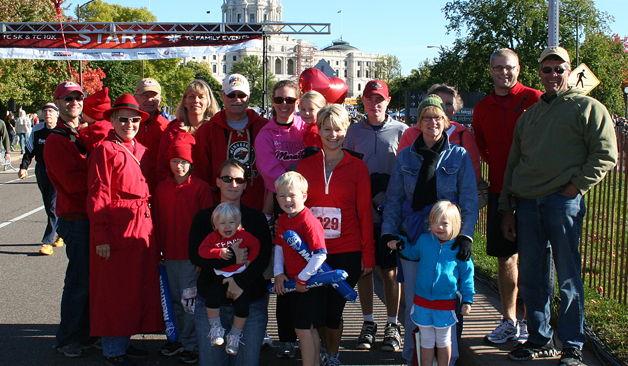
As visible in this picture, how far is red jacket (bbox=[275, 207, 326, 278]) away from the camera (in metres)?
3.76

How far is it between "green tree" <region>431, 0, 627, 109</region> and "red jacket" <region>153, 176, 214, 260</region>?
44271 mm

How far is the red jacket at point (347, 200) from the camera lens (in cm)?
402

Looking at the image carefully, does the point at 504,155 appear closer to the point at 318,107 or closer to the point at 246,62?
the point at 318,107

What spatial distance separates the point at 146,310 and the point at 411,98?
1126 cm

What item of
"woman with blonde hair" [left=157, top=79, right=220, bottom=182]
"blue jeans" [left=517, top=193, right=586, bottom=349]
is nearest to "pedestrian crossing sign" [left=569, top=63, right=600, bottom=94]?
"blue jeans" [left=517, top=193, right=586, bottom=349]

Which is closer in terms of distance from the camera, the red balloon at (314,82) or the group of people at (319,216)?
the group of people at (319,216)

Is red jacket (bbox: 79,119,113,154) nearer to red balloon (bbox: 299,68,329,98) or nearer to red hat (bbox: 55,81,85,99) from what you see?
red hat (bbox: 55,81,85,99)

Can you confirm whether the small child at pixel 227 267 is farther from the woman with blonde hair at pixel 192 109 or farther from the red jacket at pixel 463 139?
the red jacket at pixel 463 139

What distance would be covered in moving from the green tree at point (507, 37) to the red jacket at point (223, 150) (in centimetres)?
4367

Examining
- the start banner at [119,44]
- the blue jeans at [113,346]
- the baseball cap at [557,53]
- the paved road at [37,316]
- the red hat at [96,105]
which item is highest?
the start banner at [119,44]

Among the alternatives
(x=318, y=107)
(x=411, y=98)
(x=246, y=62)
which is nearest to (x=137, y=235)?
(x=318, y=107)

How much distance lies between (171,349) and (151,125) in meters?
2.11

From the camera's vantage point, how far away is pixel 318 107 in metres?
4.52

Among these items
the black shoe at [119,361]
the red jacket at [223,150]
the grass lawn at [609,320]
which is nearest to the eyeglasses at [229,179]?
the red jacket at [223,150]
